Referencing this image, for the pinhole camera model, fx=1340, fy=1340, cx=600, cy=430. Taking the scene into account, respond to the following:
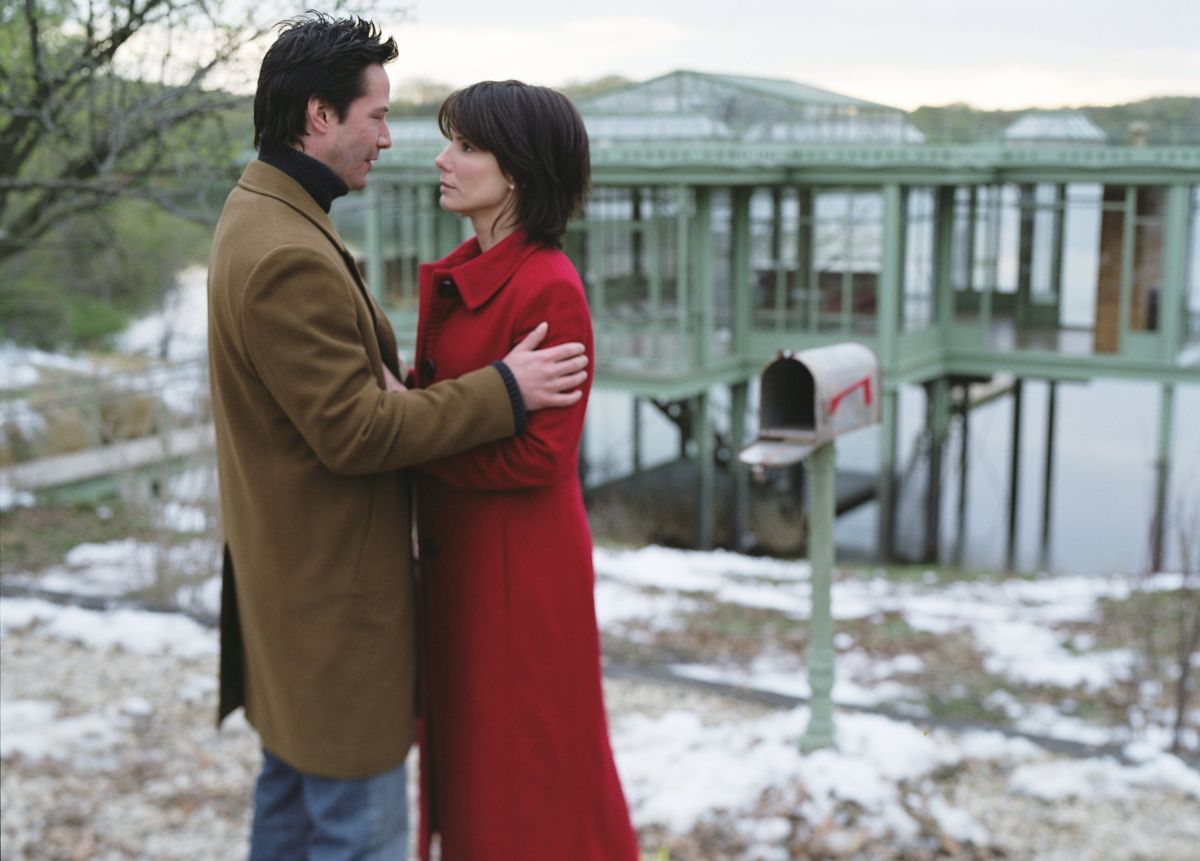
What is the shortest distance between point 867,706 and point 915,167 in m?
12.4

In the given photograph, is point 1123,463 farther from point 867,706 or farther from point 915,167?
point 867,706

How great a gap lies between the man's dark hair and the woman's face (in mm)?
216

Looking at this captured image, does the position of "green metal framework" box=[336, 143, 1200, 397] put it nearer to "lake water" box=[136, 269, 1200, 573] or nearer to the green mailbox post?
"lake water" box=[136, 269, 1200, 573]

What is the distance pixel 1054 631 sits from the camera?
8773 mm

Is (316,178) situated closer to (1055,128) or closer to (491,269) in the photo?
(491,269)

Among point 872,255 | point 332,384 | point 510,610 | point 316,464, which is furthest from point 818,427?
point 872,255

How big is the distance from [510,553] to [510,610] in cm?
12

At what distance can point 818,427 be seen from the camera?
466 centimetres

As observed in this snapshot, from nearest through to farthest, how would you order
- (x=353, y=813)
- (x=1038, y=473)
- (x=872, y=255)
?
(x=353, y=813), (x=872, y=255), (x=1038, y=473)

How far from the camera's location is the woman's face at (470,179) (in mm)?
2615

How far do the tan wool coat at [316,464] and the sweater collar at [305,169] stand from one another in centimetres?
2

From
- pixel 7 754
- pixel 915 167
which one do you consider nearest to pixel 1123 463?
pixel 915 167

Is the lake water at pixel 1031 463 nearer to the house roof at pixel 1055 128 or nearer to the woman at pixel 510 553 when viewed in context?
the house roof at pixel 1055 128

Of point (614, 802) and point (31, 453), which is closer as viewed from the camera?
point (614, 802)
